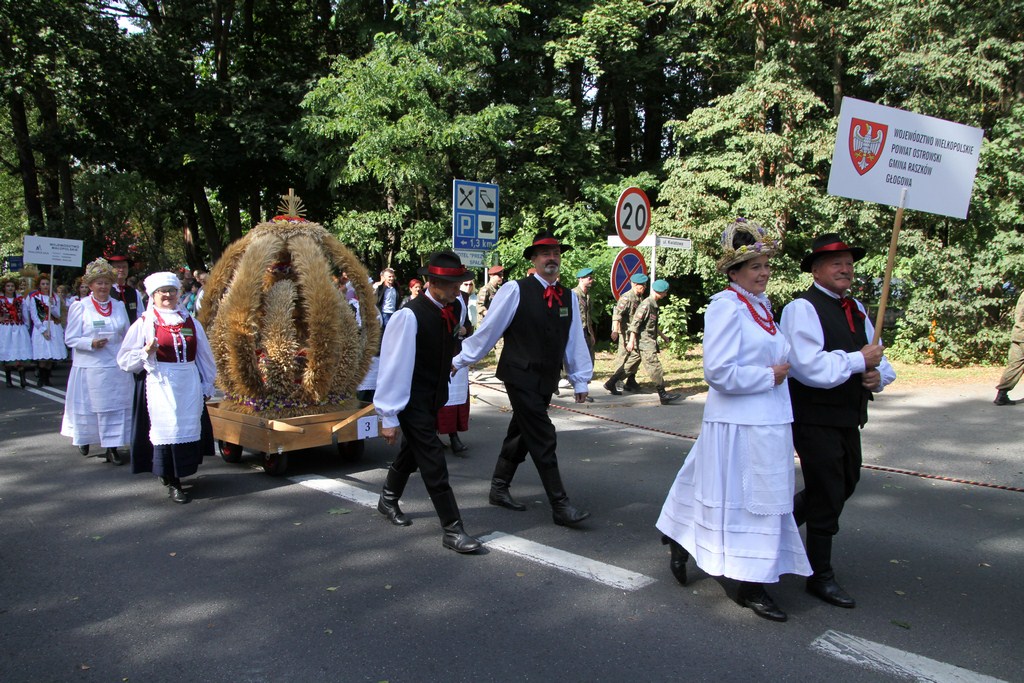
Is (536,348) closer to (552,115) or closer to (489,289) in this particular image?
(489,289)

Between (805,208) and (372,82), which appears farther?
(805,208)

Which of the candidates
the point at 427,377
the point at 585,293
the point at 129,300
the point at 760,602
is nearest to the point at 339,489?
the point at 427,377

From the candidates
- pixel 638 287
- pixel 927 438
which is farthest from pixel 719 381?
pixel 638 287

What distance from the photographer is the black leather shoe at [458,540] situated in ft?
16.6

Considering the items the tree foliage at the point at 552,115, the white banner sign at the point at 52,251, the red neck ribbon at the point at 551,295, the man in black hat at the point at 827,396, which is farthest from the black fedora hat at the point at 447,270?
the white banner sign at the point at 52,251

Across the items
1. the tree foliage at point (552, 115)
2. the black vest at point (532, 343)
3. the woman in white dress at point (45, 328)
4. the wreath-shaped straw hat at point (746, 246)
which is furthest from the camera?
the tree foliage at point (552, 115)

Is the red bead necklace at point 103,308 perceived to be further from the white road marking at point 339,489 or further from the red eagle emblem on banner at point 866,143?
the red eagle emblem on banner at point 866,143

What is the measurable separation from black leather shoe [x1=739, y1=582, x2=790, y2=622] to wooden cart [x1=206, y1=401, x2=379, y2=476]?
386cm

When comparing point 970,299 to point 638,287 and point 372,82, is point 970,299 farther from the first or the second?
point 372,82

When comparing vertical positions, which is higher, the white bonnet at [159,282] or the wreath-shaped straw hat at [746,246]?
the wreath-shaped straw hat at [746,246]

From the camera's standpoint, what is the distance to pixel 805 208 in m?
18.0

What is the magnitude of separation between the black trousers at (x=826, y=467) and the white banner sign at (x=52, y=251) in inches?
596

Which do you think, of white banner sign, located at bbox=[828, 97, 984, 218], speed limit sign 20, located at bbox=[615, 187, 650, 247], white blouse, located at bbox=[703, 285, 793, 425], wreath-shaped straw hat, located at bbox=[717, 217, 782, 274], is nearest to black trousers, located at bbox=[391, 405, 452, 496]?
white blouse, located at bbox=[703, 285, 793, 425]

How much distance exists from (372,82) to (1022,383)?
43.0ft
